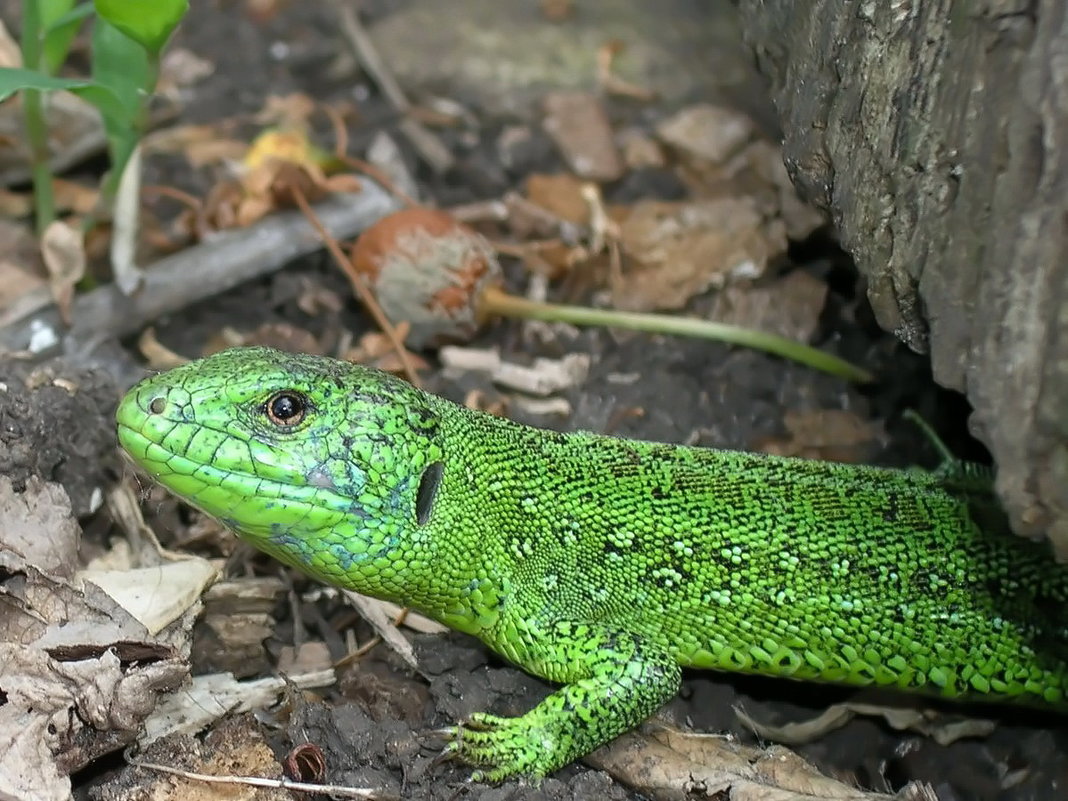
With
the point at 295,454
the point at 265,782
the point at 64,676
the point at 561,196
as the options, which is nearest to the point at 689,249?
the point at 561,196

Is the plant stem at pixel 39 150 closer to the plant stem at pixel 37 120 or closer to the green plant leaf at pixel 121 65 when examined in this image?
the plant stem at pixel 37 120

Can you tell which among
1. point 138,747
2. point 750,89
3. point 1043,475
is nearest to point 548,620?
point 138,747

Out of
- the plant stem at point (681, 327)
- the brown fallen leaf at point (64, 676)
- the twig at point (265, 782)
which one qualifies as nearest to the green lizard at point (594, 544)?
the twig at point (265, 782)

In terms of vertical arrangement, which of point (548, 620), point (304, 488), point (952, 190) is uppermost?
point (952, 190)

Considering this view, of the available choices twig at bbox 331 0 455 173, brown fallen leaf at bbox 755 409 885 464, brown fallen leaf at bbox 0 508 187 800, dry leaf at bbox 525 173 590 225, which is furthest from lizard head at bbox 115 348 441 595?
twig at bbox 331 0 455 173

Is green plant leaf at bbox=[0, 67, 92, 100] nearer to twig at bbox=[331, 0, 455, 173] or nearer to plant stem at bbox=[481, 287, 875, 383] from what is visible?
plant stem at bbox=[481, 287, 875, 383]

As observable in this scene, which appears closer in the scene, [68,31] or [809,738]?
[809,738]

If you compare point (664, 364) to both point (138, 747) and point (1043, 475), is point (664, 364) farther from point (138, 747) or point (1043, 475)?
point (138, 747)
